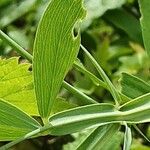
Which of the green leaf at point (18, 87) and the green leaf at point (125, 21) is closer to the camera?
the green leaf at point (18, 87)

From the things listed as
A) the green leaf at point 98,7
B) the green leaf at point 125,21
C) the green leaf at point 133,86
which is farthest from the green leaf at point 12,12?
the green leaf at point 133,86

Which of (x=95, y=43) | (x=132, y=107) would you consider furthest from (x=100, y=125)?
(x=95, y=43)

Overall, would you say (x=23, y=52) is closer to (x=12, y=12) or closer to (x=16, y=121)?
(x=16, y=121)

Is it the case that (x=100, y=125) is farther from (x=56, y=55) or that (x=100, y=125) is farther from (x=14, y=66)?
(x=14, y=66)

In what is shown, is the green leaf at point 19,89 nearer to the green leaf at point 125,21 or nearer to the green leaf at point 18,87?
the green leaf at point 18,87

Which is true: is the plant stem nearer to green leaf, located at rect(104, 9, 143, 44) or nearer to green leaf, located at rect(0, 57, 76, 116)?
green leaf, located at rect(0, 57, 76, 116)

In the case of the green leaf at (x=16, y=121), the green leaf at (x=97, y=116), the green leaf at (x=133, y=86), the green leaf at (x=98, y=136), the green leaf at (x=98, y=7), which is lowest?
the green leaf at (x=98, y=136)
